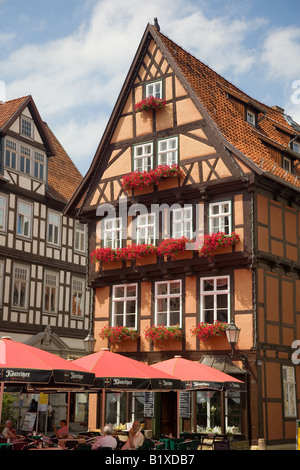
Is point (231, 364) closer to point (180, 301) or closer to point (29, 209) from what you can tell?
point (180, 301)

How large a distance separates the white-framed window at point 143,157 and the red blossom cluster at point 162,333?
19.7 feet

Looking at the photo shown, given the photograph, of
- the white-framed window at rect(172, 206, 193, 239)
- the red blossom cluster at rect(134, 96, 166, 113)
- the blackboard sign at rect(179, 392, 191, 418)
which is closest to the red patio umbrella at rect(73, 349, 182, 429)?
the blackboard sign at rect(179, 392, 191, 418)

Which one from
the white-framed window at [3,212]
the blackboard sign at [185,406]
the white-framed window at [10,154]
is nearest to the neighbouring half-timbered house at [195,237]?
the blackboard sign at [185,406]

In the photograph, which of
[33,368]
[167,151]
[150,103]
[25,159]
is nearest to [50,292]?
[25,159]

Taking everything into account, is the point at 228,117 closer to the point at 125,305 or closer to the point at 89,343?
the point at 125,305

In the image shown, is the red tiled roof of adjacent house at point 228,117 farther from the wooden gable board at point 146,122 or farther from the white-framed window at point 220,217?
the white-framed window at point 220,217

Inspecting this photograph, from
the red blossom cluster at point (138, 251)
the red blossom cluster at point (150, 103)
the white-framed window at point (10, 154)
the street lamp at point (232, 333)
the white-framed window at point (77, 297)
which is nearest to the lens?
the street lamp at point (232, 333)

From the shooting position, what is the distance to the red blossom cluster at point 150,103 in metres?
25.8

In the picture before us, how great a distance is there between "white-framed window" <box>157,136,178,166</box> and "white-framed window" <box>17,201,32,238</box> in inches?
355

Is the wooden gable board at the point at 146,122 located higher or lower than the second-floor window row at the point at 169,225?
higher

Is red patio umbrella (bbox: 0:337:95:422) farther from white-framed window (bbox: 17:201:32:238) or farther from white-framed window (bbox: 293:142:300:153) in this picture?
white-framed window (bbox: 293:142:300:153)

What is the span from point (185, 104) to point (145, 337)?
854 centimetres

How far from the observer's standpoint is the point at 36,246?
32.8 metres

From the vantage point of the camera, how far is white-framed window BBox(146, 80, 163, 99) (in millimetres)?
26312
